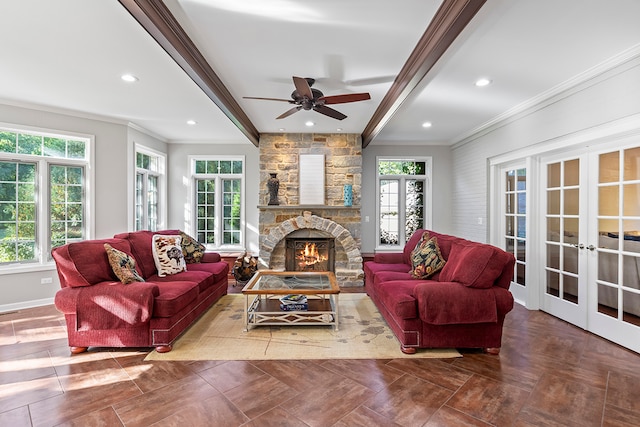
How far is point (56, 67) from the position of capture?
304cm

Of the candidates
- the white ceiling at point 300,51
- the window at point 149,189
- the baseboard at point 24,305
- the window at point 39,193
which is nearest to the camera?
the white ceiling at point 300,51

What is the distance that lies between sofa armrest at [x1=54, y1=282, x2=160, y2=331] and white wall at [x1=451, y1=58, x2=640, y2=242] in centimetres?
449

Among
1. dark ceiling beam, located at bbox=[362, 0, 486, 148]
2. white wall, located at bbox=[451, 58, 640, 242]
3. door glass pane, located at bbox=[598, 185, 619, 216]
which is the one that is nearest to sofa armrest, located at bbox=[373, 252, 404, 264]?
white wall, located at bbox=[451, 58, 640, 242]

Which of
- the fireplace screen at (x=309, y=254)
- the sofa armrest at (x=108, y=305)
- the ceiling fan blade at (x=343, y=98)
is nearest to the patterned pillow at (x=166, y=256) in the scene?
the sofa armrest at (x=108, y=305)

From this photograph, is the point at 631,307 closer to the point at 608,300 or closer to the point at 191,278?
the point at 608,300

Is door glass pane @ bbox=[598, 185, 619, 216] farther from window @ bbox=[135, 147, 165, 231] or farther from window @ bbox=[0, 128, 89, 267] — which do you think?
window @ bbox=[0, 128, 89, 267]

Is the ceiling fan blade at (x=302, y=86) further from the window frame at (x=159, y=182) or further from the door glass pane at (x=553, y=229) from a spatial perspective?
the window frame at (x=159, y=182)

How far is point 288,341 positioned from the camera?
3.02m

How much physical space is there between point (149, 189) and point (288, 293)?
4.09 metres

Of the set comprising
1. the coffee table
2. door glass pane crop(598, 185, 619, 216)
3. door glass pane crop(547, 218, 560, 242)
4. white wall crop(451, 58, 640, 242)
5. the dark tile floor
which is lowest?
the dark tile floor

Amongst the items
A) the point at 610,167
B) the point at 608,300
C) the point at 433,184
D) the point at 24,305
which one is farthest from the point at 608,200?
the point at 24,305

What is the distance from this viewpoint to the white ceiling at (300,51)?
2.16m

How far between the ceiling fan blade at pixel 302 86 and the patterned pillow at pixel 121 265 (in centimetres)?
239

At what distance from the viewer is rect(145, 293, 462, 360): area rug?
8.97 feet
